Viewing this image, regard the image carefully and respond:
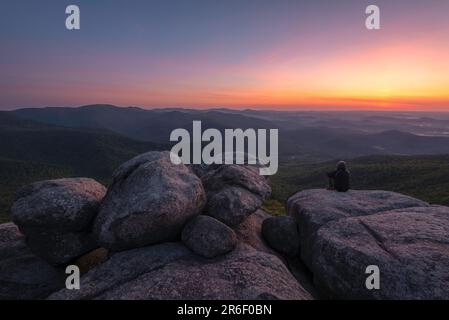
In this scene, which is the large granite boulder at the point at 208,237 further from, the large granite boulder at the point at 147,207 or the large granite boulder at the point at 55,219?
the large granite boulder at the point at 55,219

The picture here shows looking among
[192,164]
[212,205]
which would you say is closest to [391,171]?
[192,164]

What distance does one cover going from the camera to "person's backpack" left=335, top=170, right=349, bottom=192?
2386 cm

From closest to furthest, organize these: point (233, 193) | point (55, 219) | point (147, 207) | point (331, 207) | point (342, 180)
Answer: point (147, 207), point (55, 219), point (233, 193), point (331, 207), point (342, 180)

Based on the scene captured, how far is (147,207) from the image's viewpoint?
1552 cm

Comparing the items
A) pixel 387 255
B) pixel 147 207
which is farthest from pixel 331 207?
pixel 147 207

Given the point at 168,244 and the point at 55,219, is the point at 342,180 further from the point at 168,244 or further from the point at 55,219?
the point at 55,219

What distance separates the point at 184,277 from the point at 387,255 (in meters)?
8.87

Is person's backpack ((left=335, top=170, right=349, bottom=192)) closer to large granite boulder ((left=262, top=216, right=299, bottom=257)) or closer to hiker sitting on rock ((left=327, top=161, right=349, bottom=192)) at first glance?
hiker sitting on rock ((left=327, top=161, right=349, bottom=192))

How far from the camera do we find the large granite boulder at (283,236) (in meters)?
19.4

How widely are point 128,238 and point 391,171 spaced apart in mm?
115718

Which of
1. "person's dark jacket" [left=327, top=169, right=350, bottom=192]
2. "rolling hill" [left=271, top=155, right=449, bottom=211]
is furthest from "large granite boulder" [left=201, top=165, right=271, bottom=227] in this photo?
"rolling hill" [left=271, top=155, right=449, bottom=211]
